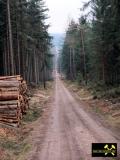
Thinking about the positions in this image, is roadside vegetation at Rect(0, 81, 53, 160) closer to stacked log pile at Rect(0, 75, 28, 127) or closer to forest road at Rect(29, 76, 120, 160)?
forest road at Rect(29, 76, 120, 160)

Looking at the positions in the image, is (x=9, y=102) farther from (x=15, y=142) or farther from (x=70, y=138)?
(x=70, y=138)

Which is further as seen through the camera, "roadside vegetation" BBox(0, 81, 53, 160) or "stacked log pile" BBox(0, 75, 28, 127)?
"stacked log pile" BBox(0, 75, 28, 127)

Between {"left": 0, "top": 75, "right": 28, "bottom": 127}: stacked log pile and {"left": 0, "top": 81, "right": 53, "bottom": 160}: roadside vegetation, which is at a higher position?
{"left": 0, "top": 75, "right": 28, "bottom": 127}: stacked log pile

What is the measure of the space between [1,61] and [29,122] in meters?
31.6

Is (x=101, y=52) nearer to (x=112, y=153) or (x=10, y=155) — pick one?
(x=10, y=155)

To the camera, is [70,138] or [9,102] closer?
[70,138]

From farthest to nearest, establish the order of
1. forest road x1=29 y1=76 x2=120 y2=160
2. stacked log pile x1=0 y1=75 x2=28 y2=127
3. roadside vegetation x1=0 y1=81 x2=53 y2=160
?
stacked log pile x1=0 y1=75 x2=28 y2=127 → roadside vegetation x1=0 y1=81 x2=53 y2=160 → forest road x1=29 y1=76 x2=120 y2=160

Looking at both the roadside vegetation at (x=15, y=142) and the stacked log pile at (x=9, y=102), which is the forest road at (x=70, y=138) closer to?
the roadside vegetation at (x=15, y=142)

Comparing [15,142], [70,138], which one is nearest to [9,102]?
[15,142]

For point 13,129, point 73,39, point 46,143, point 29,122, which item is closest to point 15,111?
point 13,129

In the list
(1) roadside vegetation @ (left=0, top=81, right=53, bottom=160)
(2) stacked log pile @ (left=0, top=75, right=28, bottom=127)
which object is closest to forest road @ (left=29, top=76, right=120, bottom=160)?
(1) roadside vegetation @ (left=0, top=81, right=53, bottom=160)

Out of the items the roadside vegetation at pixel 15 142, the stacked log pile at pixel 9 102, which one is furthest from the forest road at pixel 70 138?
the stacked log pile at pixel 9 102

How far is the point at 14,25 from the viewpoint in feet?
150

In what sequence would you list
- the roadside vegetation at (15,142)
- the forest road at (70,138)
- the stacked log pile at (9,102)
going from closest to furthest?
the forest road at (70,138)
the roadside vegetation at (15,142)
the stacked log pile at (9,102)
